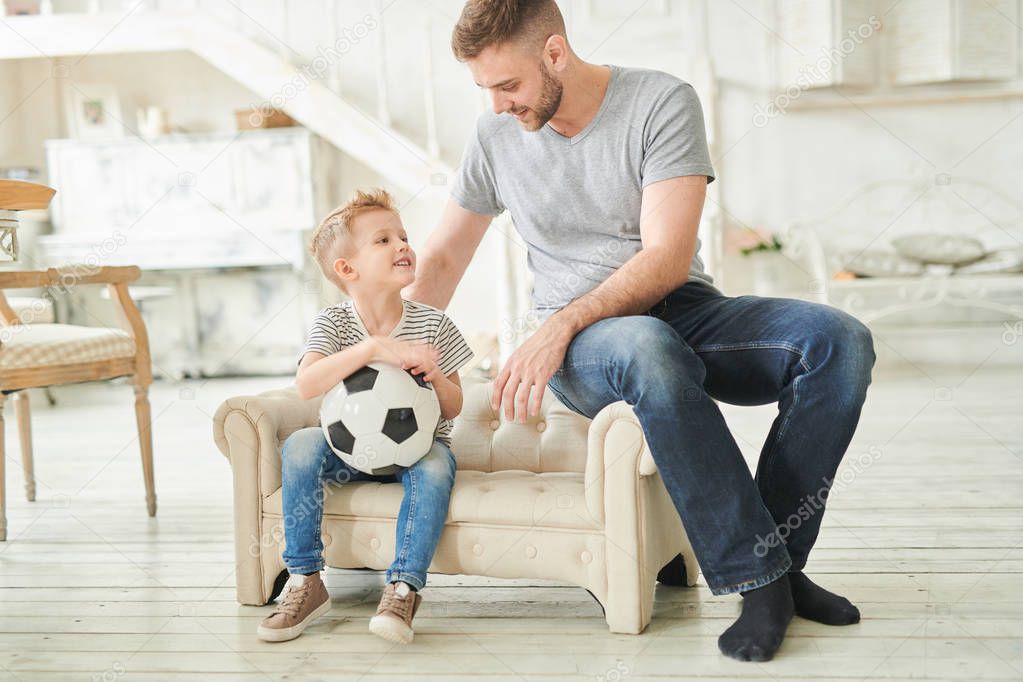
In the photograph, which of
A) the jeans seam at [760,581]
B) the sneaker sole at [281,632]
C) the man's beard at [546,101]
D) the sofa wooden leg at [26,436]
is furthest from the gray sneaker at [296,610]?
the sofa wooden leg at [26,436]

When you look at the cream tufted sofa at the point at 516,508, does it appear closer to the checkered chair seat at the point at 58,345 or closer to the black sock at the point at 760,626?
the black sock at the point at 760,626

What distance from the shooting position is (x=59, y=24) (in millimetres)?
5516

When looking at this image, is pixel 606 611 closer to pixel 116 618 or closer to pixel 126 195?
pixel 116 618

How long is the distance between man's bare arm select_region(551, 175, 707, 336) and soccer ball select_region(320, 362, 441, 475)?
29 cm

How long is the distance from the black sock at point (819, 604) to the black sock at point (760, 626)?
0.13 metres

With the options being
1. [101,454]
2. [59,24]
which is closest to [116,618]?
[101,454]

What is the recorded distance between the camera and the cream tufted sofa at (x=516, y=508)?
1778 mm

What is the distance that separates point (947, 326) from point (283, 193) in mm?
3732

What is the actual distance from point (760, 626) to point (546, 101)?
40.0 inches

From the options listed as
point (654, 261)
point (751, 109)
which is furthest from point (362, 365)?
point (751, 109)

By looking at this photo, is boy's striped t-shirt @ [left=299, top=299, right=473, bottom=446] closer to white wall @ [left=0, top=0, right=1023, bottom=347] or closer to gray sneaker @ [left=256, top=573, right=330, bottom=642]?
gray sneaker @ [left=256, top=573, right=330, bottom=642]

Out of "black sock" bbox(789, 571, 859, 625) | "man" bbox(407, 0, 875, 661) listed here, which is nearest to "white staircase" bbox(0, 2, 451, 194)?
"man" bbox(407, 0, 875, 661)

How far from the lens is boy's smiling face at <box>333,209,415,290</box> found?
6.29ft

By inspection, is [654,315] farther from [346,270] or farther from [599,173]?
[346,270]
